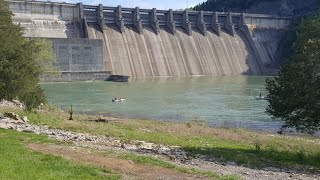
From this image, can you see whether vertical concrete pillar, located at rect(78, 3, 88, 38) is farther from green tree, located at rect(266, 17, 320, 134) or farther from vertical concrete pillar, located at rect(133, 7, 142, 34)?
green tree, located at rect(266, 17, 320, 134)

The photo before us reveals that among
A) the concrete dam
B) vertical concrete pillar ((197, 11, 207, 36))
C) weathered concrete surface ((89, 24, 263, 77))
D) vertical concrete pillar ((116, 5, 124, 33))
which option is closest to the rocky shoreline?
the concrete dam

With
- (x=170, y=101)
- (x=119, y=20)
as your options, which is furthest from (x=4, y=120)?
(x=119, y=20)

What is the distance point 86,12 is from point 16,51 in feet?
201

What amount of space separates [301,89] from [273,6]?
115760 millimetres

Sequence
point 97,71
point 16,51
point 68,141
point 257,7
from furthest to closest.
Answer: point 257,7 < point 97,71 < point 16,51 < point 68,141

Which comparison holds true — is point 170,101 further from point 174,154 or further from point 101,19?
→ point 101,19

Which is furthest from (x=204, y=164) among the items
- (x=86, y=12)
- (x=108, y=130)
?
(x=86, y=12)

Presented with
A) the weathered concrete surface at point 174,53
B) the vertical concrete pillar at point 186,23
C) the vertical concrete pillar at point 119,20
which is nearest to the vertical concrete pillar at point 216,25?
the weathered concrete surface at point 174,53

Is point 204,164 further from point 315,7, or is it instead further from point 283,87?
point 315,7

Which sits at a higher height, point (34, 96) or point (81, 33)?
point (81, 33)

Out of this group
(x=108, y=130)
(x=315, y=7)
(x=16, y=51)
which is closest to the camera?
(x=16, y=51)

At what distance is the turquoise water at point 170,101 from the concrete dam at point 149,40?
5859mm

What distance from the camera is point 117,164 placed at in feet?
44.8

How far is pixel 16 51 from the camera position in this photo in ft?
70.5
